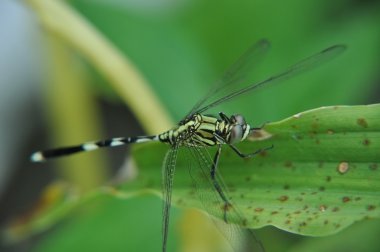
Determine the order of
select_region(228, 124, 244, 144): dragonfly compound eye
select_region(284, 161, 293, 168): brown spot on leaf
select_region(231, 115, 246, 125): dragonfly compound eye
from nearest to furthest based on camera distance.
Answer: select_region(284, 161, 293, 168): brown spot on leaf, select_region(228, 124, 244, 144): dragonfly compound eye, select_region(231, 115, 246, 125): dragonfly compound eye

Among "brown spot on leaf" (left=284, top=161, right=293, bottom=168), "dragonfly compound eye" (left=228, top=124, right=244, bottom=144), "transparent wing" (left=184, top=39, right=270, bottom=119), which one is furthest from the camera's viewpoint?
"transparent wing" (left=184, top=39, right=270, bottom=119)

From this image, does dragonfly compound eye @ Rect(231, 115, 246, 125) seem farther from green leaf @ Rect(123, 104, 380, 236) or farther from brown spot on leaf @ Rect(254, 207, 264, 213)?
brown spot on leaf @ Rect(254, 207, 264, 213)

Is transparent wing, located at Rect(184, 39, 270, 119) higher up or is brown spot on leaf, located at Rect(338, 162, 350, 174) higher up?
transparent wing, located at Rect(184, 39, 270, 119)

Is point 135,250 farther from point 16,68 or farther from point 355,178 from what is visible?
point 16,68

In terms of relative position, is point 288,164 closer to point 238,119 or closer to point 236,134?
point 236,134

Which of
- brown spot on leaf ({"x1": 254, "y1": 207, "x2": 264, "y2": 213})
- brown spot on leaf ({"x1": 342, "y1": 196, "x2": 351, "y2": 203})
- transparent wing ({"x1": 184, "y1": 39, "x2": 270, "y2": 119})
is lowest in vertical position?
brown spot on leaf ({"x1": 342, "y1": 196, "x2": 351, "y2": 203})

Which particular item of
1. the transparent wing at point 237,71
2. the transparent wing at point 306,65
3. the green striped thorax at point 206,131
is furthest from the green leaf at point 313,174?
the transparent wing at point 237,71

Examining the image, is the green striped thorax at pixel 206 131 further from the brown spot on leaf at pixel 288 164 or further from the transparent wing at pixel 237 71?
the brown spot on leaf at pixel 288 164

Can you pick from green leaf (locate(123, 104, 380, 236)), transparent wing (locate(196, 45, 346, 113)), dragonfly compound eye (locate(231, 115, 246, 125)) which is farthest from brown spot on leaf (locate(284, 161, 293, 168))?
transparent wing (locate(196, 45, 346, 113))
